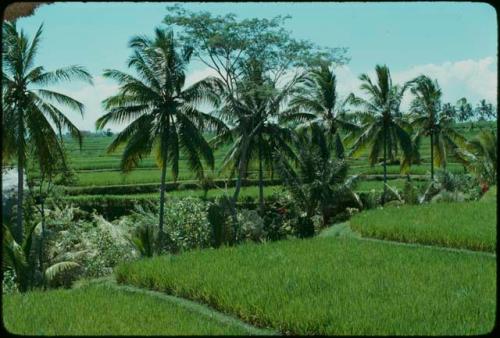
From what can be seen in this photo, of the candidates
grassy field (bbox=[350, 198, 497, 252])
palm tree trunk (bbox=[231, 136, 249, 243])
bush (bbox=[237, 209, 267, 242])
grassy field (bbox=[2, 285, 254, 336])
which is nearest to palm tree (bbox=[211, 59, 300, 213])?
palm tree trunk (bbox=[231, 136, 249, 243])

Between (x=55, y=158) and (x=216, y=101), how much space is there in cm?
579

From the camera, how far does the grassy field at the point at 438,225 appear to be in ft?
36.9

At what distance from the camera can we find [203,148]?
20.2 meters

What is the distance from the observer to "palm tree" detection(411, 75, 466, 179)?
2942cm

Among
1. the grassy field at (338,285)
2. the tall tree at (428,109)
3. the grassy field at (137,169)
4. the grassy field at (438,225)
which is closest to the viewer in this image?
the grassy field at (338,285)

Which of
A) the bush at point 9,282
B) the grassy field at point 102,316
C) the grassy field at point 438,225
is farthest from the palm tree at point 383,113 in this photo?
the grassy field at point 102,316

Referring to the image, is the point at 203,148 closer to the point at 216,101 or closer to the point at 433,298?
the point at 216,101

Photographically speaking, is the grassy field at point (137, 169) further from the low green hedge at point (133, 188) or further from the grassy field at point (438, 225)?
the grassy field at point (438, 225)

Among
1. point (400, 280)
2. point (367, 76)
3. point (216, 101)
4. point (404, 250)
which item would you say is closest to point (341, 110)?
point (367, 76)

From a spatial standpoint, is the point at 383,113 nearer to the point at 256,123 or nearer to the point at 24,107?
the point at 256,123

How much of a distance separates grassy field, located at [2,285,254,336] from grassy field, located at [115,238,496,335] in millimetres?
718

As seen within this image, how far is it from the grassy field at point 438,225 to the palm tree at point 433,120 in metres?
14.0

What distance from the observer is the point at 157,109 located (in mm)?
20391

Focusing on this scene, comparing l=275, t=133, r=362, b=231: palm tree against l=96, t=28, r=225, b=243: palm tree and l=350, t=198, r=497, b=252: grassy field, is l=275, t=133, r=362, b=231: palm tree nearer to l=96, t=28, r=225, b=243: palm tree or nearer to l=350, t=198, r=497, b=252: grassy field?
l=96, t=28, r=225, b=243: palm tree
